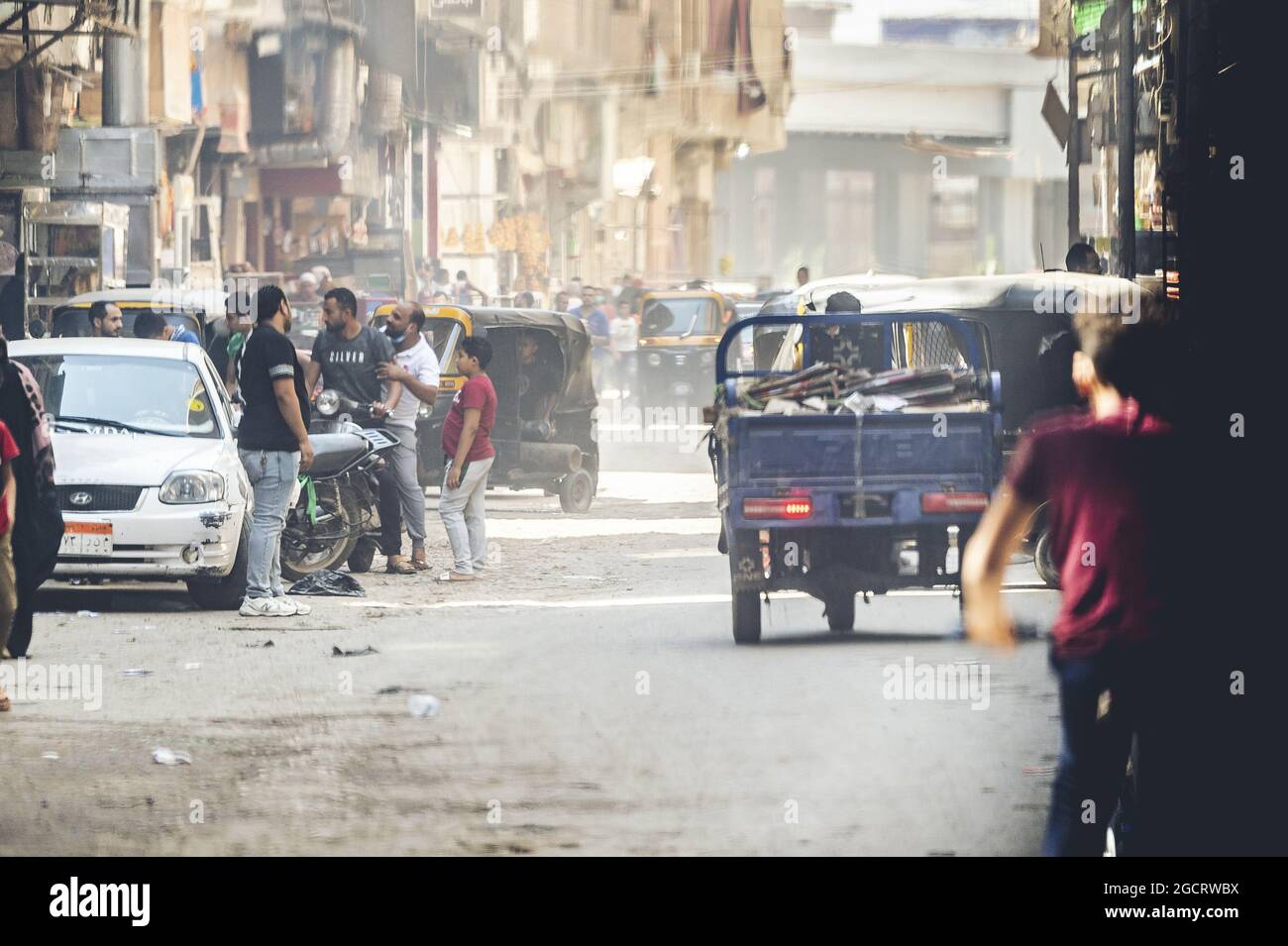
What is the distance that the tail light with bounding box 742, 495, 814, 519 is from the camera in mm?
11961

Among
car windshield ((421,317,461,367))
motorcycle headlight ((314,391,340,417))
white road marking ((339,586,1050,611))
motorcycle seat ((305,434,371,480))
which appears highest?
car windshield ((421,317,461,367))

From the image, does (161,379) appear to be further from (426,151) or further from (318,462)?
(426,151)

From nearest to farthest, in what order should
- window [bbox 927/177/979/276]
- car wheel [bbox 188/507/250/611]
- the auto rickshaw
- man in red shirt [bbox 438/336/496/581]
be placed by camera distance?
car wheel [bbox 188/507/250/611] < man in red shirt [bbox 438/336/496/581] < the auto rickshaw < window [bbox 927/177/979/276]

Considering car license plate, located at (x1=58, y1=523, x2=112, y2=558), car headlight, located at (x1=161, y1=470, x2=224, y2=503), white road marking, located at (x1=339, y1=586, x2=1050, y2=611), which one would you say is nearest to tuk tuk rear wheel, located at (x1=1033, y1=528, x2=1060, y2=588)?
white road marking, located at (x1=339, y1=586, x2=1050, y2=611)

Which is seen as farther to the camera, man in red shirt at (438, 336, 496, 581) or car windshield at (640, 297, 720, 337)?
car windshield at (640, 297, 720, 337)

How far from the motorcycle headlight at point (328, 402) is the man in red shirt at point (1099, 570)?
34.0 ft

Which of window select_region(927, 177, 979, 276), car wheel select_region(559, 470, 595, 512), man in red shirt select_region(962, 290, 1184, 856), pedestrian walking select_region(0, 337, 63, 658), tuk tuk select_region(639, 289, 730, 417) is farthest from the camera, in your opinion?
window select_region(927, 177, 979, 276)

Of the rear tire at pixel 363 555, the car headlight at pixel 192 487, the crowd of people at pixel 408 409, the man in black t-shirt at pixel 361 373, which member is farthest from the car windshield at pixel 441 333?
the car headlight at pixel 192 487

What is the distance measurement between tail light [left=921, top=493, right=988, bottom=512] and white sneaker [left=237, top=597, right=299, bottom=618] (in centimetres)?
380

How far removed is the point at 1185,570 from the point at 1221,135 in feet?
3.53

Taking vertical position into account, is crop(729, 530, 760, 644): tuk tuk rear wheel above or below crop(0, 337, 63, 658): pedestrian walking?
below

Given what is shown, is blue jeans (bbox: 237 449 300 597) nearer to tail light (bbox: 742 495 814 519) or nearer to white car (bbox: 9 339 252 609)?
white car (bbox: 9 339 252 609)
